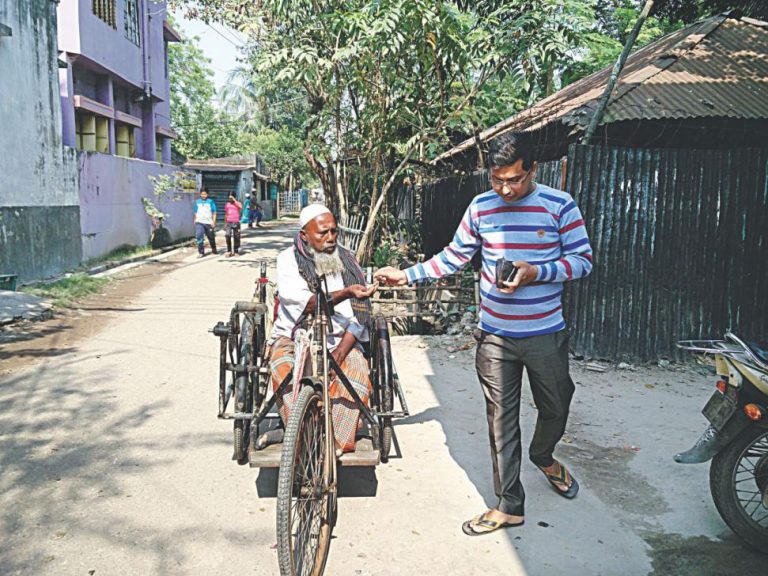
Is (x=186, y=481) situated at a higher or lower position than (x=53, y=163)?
lower

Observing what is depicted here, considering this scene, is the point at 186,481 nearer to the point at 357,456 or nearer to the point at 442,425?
the point at 357,456

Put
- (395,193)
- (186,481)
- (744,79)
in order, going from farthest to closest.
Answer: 1. (395,193)
2. (744,79)
3. (186,481)

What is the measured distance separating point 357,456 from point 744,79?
25.6 ft

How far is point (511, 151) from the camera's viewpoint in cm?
329

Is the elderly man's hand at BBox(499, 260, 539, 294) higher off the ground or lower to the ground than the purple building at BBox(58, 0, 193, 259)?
lower

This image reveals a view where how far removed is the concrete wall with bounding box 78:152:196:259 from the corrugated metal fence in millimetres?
12147

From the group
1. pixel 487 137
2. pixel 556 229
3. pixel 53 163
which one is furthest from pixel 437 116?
pixel 556 229

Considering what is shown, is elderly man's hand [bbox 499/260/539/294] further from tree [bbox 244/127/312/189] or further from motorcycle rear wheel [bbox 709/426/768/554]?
tree [bbox 244/127/312/189]

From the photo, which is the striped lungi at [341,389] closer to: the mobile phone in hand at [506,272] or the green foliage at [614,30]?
the mobile phone in hand at [506,272]

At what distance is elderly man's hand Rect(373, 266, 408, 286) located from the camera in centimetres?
367

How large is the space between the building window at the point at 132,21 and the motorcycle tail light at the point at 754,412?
2048 cm

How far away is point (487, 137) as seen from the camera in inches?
493

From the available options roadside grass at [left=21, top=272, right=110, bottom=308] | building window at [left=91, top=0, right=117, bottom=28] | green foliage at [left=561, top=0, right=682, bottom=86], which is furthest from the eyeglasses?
building window at [left=91, top=0, right=117, bottom=28]

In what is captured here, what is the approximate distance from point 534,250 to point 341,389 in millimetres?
1370
